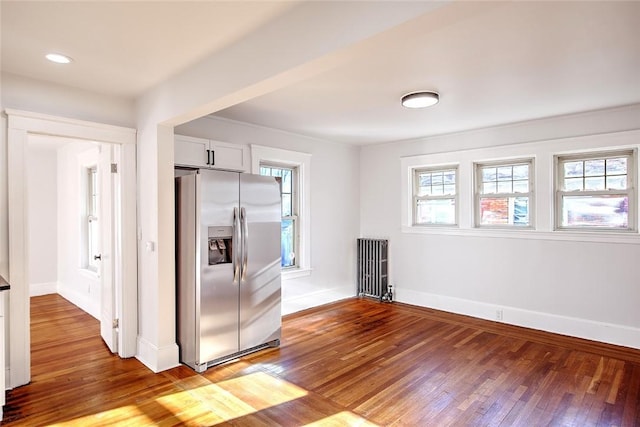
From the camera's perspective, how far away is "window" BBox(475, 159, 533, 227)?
4.51 m

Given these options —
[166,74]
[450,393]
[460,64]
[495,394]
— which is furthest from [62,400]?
[460,64]

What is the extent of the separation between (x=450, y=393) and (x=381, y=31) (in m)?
2.57

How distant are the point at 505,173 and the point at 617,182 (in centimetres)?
113

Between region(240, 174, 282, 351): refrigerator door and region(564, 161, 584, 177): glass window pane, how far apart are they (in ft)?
10.9

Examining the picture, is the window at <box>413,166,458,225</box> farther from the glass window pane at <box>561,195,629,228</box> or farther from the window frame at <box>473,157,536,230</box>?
the glass window pane at <box>561,195,629,228</box>

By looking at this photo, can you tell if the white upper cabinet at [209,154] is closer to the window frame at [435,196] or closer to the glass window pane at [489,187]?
the window frame at [435,196]

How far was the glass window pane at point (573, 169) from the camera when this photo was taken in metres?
4.16

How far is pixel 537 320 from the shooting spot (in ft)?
14.2

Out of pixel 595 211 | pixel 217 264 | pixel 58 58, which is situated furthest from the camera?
pixel 595 211

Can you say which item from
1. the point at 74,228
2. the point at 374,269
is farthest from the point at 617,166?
the point at 74,228

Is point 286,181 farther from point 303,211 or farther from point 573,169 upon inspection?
point 573,169

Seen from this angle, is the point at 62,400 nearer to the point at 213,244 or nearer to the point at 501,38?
the point at 213,244

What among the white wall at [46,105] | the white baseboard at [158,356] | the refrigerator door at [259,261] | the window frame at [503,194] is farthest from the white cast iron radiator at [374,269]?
the white wall at [46,105]

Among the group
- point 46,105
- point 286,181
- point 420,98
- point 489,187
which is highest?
point 420,98
